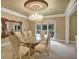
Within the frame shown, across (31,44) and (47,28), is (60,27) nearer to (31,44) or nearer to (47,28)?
(47,28)

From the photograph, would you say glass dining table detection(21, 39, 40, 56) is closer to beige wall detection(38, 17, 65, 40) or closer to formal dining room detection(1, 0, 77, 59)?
formal dining room detection(1, 0, 77, 59)

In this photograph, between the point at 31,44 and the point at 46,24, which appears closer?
the point at 31,44

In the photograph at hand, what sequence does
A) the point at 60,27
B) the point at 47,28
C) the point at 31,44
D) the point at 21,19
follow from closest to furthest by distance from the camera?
the point at 31,44 < the point at 21,19 < the point at 60,27 < the point at 47,28

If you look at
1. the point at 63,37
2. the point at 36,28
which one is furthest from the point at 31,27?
the point at 63,37

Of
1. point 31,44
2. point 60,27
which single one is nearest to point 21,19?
point 60,27

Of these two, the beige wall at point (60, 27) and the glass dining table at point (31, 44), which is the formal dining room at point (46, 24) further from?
the glass dining table at point (31, 44)

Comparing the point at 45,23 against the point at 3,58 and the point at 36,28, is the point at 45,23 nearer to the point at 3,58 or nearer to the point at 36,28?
the point at 36,28

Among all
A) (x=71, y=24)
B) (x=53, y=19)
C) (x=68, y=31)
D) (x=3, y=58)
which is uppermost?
(x=53, y=19)

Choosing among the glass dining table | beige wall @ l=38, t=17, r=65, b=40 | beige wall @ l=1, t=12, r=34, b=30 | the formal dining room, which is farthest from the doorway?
the glass dining table

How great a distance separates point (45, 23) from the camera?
8727 mm

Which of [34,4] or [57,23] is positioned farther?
[57,23]

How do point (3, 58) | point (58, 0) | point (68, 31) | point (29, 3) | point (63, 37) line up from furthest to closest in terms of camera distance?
point (63, 37)
point (68, 31)
point (58, 0)
point (29, 3)
point (3, 58)

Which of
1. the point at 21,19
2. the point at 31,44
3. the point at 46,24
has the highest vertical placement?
the point at 21,19

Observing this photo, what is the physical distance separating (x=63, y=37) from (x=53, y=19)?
188cm
